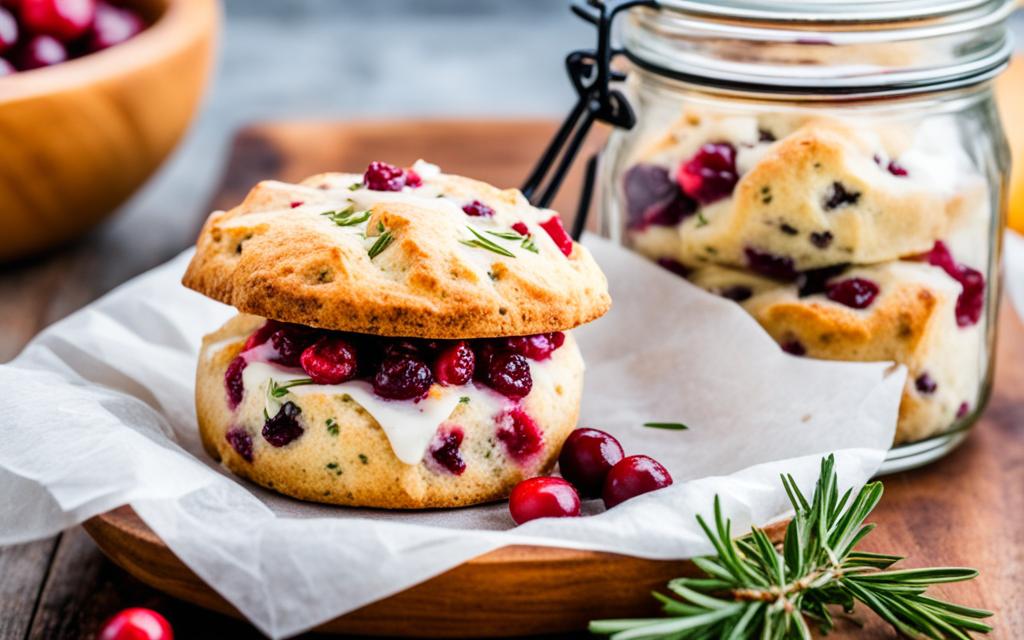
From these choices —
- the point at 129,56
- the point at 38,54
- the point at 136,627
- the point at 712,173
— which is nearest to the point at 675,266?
the point at 712,173

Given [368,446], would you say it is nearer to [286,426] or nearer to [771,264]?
[286,426]

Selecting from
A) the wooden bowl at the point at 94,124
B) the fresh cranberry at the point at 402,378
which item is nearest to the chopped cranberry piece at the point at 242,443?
the fresh cranberry at the point at 402,378

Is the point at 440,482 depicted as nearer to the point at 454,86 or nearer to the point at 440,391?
the point at 440,391

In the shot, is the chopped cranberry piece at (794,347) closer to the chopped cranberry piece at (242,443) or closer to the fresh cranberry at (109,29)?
the chopped cranberry piece at (242,443)

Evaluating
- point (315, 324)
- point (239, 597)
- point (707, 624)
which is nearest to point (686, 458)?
point (707, 624)

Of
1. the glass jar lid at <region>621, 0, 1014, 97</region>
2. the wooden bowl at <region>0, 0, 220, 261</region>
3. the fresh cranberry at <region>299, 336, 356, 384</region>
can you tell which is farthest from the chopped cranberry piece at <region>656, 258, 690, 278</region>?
the wooden bowl at <region>0, 0, 220, 261</region>

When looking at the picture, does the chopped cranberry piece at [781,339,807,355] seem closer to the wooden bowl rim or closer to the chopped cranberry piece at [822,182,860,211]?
the chopped cranberry piece at [822,182,860,211]
